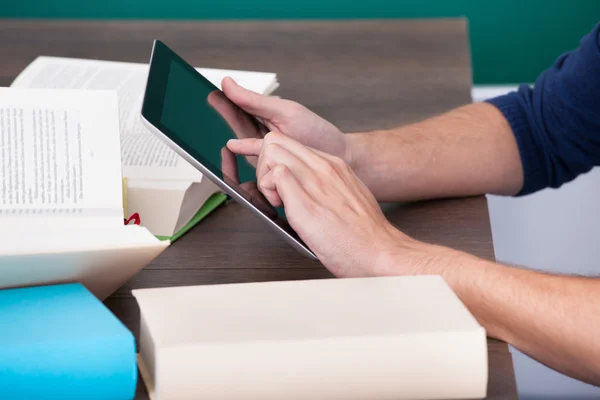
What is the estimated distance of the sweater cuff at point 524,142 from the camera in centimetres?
124

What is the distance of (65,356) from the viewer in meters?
0.63

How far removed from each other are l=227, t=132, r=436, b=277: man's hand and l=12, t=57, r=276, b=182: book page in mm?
112

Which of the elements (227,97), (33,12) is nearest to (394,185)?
(227,97)

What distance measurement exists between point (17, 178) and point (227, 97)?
276mm

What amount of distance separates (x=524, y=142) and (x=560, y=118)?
6cm

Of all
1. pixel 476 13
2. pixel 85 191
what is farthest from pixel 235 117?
pixel 476 13

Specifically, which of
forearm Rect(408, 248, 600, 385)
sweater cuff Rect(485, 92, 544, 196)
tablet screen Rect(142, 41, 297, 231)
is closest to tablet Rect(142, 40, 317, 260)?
tablet screen Rect(142, 41, 297, 231)

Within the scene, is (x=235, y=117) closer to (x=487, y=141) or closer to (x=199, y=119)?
(x=199, y=119)

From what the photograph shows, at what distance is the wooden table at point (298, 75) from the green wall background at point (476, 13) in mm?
995

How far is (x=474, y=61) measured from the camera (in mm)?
2674

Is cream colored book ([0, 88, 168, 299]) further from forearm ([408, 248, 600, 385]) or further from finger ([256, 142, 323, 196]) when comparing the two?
forearm ([408, 248, 600, 385])

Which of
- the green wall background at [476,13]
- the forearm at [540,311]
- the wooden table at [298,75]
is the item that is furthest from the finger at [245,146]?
the green wall background at [476,13]

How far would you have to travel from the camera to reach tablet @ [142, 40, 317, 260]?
856 mm

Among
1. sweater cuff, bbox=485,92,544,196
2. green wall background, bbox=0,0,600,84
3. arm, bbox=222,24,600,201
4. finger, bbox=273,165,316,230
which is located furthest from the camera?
green wall background, bbox=0,0,600,84
